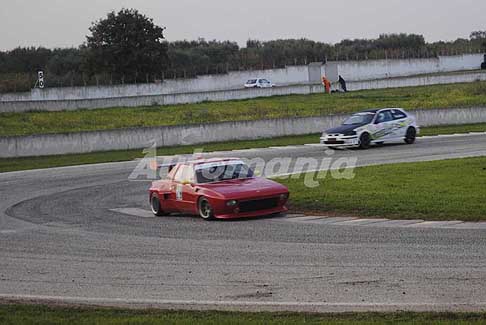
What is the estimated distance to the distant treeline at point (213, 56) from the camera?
256ft

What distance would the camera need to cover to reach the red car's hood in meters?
17.5

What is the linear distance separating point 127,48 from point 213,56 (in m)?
28.9

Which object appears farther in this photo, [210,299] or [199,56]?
[199,56]

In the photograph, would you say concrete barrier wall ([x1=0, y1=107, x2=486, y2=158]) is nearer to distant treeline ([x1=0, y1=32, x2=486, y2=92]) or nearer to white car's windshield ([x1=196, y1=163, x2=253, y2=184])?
white car's windshield ([x1=196, y1=163, x2=253, y2=184])

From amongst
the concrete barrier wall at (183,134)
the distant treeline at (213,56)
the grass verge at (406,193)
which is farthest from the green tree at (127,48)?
the grass verge at (406,193)

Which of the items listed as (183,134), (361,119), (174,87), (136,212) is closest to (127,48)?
(174,87)

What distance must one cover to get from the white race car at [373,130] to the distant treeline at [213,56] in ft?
137

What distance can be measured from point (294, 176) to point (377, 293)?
1344cm

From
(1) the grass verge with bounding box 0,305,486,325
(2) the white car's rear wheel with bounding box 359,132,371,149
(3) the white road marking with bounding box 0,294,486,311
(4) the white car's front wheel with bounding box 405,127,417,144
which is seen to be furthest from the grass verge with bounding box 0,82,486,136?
(1) the grass verge with bounding box 0,305,486,325

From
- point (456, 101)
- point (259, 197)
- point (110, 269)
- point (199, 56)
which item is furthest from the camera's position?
point (199, 56)

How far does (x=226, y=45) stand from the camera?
115 meters

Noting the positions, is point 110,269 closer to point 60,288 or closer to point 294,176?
point 60,288

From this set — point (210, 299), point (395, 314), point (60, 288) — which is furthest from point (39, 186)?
point (395, 314)

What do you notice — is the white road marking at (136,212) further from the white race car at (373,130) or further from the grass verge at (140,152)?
the white race car at (373,130)
